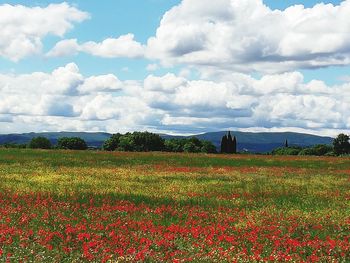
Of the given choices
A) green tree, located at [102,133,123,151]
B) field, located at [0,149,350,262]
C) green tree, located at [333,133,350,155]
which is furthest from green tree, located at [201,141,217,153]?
field, located at [0,149,350,262]

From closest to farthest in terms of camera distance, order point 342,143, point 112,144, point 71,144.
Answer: point 342,143
point 71,144
point 112,144

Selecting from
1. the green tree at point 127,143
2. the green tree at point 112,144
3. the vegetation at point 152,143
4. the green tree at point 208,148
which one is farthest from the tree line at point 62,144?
the green tree at point 208,148

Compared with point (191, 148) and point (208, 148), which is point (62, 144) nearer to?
point (191, 148)

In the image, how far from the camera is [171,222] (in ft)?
53.9

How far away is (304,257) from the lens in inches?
479

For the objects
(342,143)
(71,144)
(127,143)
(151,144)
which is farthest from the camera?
(151,144)

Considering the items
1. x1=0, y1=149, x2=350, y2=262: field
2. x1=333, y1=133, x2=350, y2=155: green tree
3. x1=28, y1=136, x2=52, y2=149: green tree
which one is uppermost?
x1=333, y1=133, x2=350, y2=155: green tree

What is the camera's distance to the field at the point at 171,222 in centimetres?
1184

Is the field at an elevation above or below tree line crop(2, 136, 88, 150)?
below

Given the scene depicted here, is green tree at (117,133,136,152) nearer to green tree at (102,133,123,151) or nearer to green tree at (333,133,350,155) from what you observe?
green tree at (102,133,123,151)

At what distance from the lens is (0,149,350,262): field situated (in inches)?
466

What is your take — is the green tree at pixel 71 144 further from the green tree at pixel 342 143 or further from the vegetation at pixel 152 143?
the green tree at pixel 342 143

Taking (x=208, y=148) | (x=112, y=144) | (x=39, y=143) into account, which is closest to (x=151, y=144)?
(x=112, y=144)

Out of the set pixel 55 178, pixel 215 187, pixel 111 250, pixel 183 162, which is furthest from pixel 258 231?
pixel 183 162
